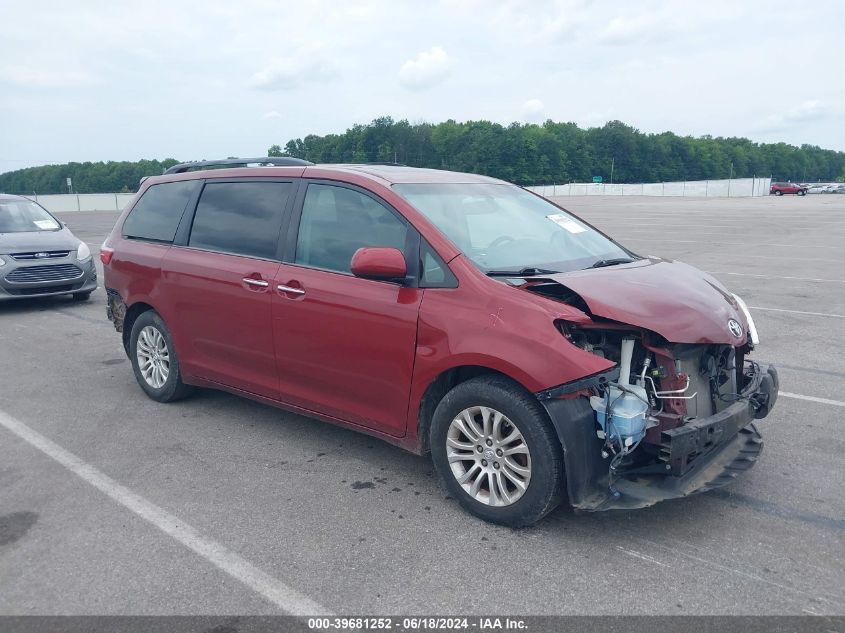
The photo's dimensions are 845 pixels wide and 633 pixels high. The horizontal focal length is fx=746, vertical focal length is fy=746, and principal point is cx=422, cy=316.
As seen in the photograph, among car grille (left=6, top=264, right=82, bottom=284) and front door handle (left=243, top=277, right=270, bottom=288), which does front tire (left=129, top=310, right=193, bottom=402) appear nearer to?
front door handle (left=243, top=277, right=270, bottom=288)

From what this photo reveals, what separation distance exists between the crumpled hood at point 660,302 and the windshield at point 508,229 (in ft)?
1.05

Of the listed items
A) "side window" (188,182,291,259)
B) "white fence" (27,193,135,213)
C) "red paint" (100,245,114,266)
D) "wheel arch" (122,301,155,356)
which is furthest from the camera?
"white fence" (27,193,135,213)

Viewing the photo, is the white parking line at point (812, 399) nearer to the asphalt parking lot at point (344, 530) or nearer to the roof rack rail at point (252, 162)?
the asphalt parking lot at point (344, 530)

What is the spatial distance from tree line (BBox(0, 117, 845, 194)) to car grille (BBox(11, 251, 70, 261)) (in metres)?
42.1

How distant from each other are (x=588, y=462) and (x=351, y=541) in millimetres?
1214

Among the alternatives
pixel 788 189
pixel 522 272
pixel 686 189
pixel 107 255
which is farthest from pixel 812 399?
pixel 788 189

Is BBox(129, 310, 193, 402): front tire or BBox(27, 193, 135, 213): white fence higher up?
BBox(27, 193, 135, 213): white fence

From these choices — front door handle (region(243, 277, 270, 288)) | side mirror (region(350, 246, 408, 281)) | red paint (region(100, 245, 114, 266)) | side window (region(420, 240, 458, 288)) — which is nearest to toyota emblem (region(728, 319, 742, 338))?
side window (region(420, 240, 458, 288))

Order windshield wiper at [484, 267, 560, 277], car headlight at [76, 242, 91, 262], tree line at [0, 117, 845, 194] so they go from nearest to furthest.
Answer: windshield wiper at [484, 267, 560, 277] < car headlight at [76, 242, 91, 262] < tree line at [0, 117, 845, 194]

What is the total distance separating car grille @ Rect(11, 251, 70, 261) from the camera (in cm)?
→ 1020

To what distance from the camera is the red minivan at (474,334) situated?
3.56 m

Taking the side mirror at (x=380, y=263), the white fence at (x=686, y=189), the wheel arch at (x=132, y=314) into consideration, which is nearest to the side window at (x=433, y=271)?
the side mirror at (x=380, y=263)

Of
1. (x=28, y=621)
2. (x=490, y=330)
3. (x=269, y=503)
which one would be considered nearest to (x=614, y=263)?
(x=490, y=330)

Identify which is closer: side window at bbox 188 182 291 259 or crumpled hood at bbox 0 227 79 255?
side window at bbox 188 182 291 259
